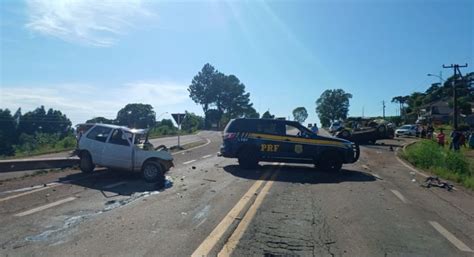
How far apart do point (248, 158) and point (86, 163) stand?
5.93 metres

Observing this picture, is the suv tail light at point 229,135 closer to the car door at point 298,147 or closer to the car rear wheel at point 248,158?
the car rear wheel at point 248,158

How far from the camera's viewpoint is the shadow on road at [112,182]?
10.8 meters

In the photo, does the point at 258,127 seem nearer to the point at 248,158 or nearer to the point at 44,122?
the point at 248,158

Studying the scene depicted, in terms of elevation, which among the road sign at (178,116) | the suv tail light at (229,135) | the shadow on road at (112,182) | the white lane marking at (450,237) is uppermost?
the road sign at (178,116)

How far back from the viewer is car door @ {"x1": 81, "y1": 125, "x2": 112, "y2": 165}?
1311 cm

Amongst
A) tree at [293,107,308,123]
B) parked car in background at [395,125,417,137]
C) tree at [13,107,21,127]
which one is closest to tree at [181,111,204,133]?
tree at [13,107,21,127]

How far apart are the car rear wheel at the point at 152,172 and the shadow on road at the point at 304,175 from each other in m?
2.83

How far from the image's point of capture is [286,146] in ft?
53.1

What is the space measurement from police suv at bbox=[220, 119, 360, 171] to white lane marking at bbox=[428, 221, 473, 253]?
324 inches

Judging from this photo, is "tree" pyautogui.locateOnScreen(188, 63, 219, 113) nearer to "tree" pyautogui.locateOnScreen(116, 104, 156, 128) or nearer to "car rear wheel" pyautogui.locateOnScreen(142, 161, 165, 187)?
"tree" pyautogui.locateOnScreen(116, 104, 156, 128)

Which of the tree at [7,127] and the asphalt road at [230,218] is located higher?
the tree at [7,127]

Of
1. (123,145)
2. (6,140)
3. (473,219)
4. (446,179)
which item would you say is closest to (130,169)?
(123,145)

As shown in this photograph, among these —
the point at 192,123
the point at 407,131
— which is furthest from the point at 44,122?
the point at 407,131

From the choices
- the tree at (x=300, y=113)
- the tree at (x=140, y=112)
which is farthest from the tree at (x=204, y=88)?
the tree at (x=300, y=113)
